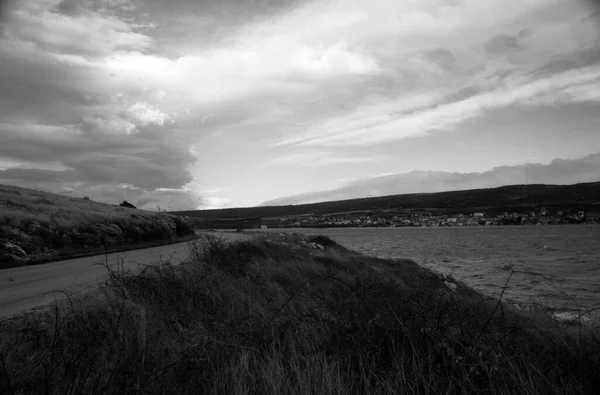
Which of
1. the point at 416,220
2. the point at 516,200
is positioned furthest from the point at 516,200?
the point at 416,220

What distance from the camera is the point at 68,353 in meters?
4.05

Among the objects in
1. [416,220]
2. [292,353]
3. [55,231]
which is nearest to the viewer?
[292,353]

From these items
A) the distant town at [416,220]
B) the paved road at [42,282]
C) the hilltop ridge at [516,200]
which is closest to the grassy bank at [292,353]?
the paved road at [42,282]

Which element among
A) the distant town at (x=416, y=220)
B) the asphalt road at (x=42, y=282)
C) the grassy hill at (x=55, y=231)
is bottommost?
the distant town at (x=416, y=220)

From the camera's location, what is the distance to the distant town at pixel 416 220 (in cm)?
12644

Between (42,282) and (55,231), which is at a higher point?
(55,231)

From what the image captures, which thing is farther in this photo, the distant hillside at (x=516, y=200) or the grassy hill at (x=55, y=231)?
the distant hillside at (x=516, y=200)

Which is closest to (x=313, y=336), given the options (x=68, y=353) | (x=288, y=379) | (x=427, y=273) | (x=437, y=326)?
(x=288, y=379)

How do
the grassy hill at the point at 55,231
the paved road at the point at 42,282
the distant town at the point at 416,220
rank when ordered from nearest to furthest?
the paved road at the point at 42,282 < the grassy hill at the point at 55,231 < the distant town at the point at 416,220

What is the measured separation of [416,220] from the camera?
154000 millimetres

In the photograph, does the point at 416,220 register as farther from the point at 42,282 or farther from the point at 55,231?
the point at 42,282

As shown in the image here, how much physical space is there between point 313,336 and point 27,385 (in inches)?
115

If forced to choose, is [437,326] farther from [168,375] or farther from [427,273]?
[427,273]

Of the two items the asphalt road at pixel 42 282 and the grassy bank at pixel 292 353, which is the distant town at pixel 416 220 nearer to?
the asphalt road at pixel 42 282
